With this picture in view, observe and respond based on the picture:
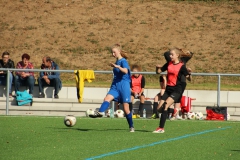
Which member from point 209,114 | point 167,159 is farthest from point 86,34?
point 167,159

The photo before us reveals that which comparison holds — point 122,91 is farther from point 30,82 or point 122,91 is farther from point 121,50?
point 30,82

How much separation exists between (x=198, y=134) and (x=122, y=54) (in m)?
2.35

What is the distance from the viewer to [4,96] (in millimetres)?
21172

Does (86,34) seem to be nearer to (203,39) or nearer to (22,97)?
(203,39)

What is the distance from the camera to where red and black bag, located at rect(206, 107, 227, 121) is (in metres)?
19.2

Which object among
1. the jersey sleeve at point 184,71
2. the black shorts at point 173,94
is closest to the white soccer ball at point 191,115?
the black shorts at point 173,94

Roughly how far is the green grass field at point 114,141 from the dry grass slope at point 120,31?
1746 centimetres

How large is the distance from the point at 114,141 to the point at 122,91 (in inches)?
96.5

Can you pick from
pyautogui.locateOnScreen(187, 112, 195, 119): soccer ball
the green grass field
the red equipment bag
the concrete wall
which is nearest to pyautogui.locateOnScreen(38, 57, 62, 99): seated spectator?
the concrete wall

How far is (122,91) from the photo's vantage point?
14.3m

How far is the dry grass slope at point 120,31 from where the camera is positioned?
→ 3478 cm

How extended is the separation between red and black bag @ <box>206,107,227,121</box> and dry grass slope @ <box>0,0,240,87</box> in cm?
1345

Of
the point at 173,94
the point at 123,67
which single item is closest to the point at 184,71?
the point at 173,94

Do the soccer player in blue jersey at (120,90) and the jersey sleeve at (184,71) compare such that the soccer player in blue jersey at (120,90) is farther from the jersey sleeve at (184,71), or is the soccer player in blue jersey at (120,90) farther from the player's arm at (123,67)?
the jersey sleeve at (184,71)
